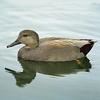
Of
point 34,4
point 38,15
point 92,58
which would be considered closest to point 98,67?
point 92,58

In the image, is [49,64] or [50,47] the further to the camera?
[50,47]

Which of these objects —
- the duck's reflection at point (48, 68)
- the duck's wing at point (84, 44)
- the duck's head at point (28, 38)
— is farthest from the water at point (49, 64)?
the duck's head at point (28, 38)

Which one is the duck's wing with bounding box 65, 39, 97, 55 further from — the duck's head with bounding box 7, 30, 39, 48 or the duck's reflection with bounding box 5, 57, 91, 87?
the duck's head with bounding box 7, 30, 39, 48

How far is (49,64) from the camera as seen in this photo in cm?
1005

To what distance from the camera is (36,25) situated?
38.0 feet

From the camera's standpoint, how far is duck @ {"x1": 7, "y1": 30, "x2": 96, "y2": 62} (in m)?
10.2

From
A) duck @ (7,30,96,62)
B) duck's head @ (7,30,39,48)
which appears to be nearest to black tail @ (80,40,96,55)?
duck @ (7,30,96,62)

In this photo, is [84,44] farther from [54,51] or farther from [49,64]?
[49,64]

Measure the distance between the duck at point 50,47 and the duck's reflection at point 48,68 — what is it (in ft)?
0.39

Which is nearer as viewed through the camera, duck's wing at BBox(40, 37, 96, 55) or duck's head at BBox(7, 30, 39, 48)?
duck's head at BBox(7, 30, 39, 48)

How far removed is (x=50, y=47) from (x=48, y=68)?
1.84 feet

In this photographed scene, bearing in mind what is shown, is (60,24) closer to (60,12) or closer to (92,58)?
(60,12)

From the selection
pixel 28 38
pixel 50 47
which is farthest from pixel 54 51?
pixel 28 38

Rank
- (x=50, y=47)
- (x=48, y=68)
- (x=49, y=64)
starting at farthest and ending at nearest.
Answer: (x=50, y=47) → (x=49, y=64) → (x=48, y=68)
